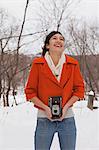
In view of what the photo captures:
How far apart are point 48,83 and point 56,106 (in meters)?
0.19

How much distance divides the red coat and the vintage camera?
0.04 m

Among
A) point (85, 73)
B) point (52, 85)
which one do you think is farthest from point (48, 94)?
point (85, 73)

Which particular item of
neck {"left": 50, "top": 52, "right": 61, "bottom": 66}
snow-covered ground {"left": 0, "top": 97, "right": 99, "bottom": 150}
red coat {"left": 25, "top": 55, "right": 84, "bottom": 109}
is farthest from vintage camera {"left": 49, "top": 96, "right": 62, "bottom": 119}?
snow-covered ground {"left": 0, "top": 97, "right": 99, "bottom": 150}

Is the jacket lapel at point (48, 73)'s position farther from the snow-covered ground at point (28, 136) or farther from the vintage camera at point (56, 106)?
the snow-covered ground at point (28, 136)

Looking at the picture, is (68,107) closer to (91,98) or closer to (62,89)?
(62,89)

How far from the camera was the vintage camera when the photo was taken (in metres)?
2.32

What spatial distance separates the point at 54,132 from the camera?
7.89 feet

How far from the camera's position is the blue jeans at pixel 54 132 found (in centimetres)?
238

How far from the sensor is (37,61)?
7.85 feet

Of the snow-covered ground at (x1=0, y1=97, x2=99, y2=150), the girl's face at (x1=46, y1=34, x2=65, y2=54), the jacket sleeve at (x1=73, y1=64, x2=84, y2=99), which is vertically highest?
the girl's face at (x1=46, y1=34, x2=65, y2=54)

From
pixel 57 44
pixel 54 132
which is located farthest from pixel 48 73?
pixel 54 132

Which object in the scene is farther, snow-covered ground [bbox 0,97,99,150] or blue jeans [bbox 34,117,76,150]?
snow-covered ground [bbox 0,97,99,150]

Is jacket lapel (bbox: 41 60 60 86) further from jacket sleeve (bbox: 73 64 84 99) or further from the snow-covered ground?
the snow-covered ground

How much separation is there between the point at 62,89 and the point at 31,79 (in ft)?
0.81
